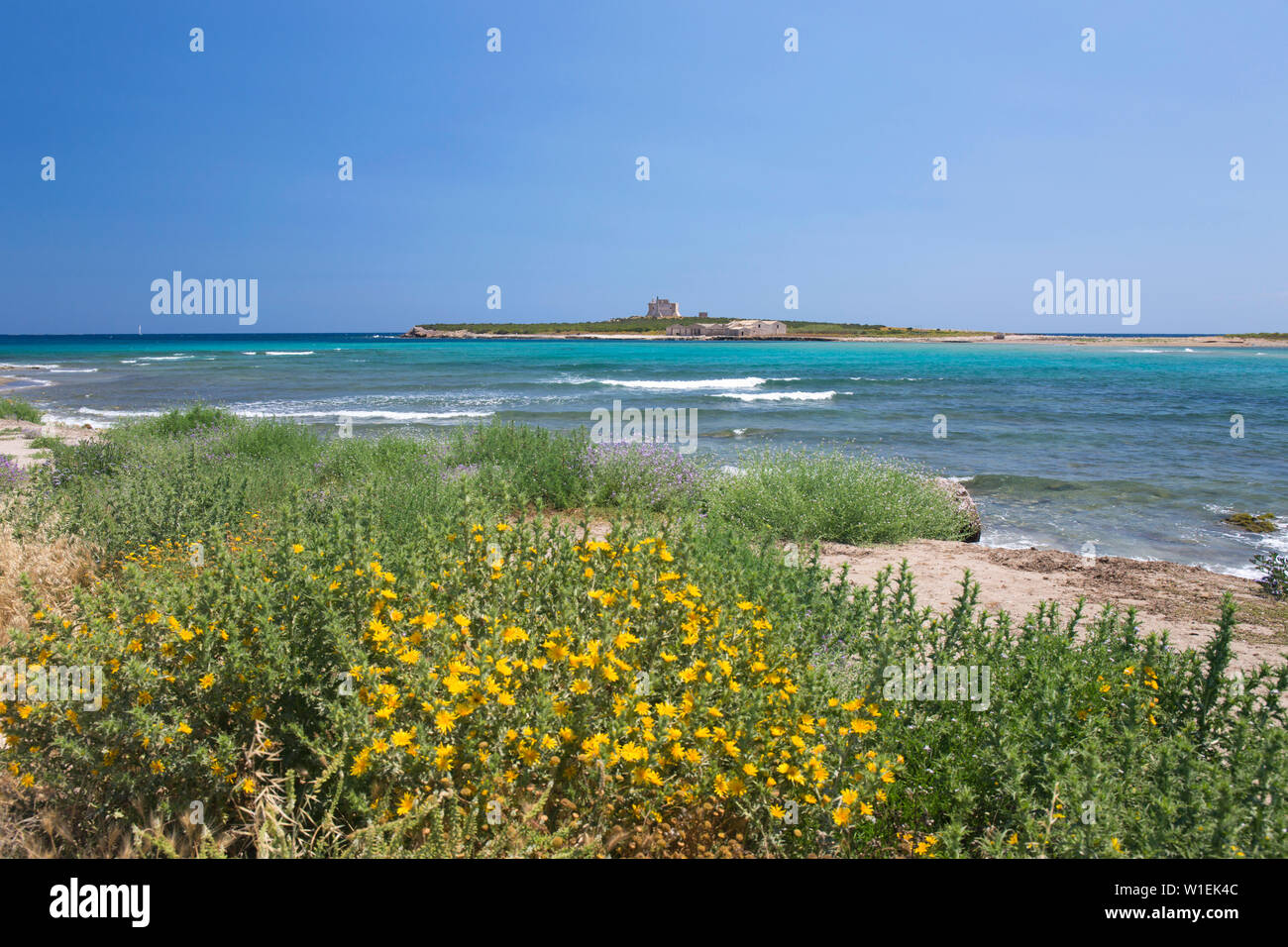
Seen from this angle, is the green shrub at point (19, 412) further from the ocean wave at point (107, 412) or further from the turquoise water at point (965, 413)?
the ocean wave at point (107, 412)

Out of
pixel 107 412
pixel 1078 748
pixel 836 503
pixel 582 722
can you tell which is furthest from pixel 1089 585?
pixel 107 412

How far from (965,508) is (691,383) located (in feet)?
103

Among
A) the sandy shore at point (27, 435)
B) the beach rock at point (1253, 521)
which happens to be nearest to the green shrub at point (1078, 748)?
the beach rock at point (1253, 521)

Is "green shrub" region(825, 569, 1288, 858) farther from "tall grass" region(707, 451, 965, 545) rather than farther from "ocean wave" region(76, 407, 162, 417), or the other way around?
"ocean wave" region(76, 407, 162, 417)

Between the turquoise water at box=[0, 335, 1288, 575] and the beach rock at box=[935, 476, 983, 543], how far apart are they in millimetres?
356

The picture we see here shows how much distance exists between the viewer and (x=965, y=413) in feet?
88.0

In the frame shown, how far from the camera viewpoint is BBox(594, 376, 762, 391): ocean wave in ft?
127

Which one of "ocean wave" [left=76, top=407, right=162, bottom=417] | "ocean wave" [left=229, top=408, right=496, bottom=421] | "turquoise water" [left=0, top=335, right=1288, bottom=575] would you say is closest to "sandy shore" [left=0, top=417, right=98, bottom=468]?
"turquoise water" [left=0, top=335, right=1288, bottom=575]

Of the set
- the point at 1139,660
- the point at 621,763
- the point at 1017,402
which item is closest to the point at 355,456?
the point at 621,763

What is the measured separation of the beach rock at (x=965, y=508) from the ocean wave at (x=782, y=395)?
21873 millimetres

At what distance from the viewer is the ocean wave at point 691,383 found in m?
38.8

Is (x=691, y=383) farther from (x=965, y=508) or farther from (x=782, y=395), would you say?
(x=965, y=508)
